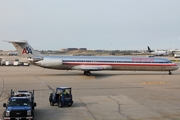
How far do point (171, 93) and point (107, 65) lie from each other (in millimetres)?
15375

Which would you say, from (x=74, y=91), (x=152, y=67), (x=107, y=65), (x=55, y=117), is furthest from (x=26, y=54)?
(x=55, y=117)

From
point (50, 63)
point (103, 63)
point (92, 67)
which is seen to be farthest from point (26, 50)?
point (103, 63)

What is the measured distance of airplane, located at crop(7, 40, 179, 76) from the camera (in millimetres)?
36375

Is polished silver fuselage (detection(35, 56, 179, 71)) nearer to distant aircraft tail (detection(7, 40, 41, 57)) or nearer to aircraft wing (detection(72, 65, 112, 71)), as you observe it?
aircraft wing (detection(72, 65, 112, 71))

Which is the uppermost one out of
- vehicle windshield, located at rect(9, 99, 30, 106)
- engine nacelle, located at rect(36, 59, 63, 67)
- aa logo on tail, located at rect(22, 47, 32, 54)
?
aa logo on tail, located at rect(22, 47, 32, 54)

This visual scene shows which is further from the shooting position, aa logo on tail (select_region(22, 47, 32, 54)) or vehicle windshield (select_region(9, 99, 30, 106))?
aa logo on tail (select_region(22, 47, 32, 54))

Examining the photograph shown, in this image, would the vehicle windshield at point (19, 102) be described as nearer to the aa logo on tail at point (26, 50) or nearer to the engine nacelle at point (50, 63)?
the engine nacelle at point (50, 63)

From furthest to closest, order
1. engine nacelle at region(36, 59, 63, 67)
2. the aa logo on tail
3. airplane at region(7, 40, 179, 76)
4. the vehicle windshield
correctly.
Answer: the aa logo on tail < airplane at region(7, 40, 179, 76) < engine nacelle at region(36, 59, 63, 67) < the vehicle windshield

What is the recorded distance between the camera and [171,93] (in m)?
23.9

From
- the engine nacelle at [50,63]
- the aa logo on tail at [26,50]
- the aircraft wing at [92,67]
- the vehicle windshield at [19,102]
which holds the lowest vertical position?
the vehicle windshield at [19,102]

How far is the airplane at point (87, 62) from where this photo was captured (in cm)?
3638

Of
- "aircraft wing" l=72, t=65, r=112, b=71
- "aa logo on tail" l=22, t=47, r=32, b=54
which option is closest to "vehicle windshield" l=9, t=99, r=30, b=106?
"aircraft wing" l=72, t=65, r=112, b=71

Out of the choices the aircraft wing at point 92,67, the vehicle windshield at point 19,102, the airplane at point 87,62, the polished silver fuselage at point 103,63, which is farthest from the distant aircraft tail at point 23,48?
the vehicle windshield at point 19,102

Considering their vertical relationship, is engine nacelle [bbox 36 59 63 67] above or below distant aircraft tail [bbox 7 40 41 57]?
below
